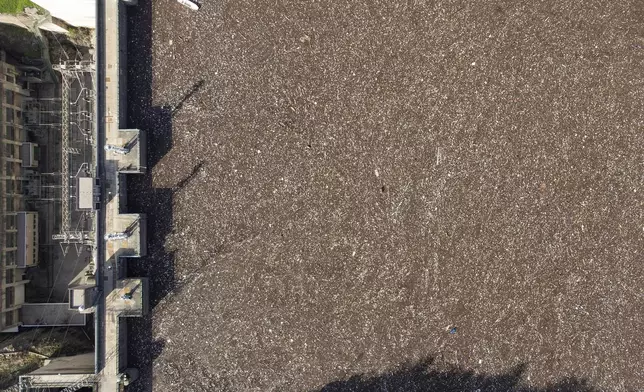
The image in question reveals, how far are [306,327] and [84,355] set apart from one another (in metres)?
4.78

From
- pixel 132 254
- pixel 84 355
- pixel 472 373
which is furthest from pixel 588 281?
pixel 84 355

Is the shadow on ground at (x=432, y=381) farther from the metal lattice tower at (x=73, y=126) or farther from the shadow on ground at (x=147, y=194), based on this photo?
the metal lattice tower at (x=73, y=126)

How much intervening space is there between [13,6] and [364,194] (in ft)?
28.9

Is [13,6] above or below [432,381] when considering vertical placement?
above

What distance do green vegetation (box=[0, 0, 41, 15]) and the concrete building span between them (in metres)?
1.04

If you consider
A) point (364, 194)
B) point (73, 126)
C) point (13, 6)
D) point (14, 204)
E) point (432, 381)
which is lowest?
point (432, 381)

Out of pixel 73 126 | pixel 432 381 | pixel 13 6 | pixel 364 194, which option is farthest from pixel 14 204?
pixel 432 381

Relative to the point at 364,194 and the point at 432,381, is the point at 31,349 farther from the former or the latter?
the point at 432,381

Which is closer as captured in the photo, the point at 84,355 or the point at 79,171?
the point at 79,171

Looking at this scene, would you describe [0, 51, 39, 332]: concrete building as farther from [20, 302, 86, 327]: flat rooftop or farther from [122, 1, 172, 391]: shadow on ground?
[122, 1, 172, 391]: shadow on ground

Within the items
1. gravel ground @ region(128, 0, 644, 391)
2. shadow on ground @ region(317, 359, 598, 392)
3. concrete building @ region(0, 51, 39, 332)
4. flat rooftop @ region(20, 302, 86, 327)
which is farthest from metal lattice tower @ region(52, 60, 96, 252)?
shadow on ground @ region(317, 359, 598, 392)

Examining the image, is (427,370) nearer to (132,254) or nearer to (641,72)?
(132,254)

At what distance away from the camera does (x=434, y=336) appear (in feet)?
25.8

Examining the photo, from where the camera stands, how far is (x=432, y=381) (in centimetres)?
789
